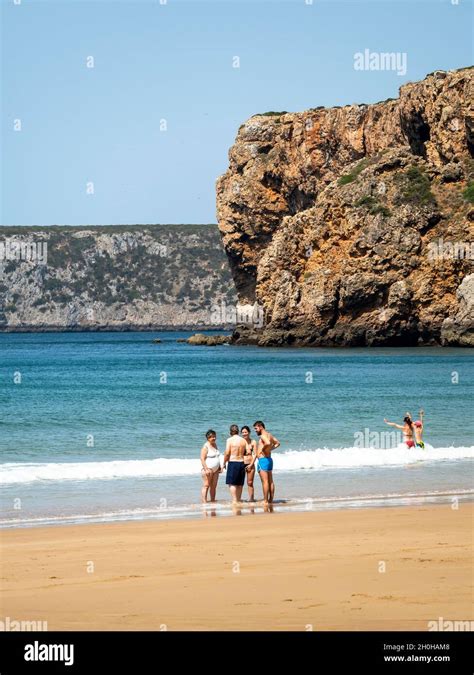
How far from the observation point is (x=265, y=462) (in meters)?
18.2

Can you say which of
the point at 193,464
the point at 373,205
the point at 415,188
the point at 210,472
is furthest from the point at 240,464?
the point at 415,188

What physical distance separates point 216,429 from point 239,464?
1505 centimetres

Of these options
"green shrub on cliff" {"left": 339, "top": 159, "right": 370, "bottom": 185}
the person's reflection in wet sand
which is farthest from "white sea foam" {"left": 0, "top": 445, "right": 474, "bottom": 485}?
"green shrub on cliff" {"left": 339, "top": 159, "right": 370, "bottom": 185}

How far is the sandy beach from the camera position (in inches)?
386

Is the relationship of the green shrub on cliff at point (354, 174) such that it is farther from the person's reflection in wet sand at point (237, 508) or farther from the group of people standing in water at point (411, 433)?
the person's reflection in wet sand at point (237, 508)

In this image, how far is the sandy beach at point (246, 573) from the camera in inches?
386

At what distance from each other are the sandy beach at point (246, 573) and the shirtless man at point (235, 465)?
235cm

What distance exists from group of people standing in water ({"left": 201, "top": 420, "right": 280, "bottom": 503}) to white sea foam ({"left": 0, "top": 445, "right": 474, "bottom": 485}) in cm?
399

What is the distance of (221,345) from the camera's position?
114500mm

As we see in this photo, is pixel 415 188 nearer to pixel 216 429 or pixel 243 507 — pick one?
pixel 216 429

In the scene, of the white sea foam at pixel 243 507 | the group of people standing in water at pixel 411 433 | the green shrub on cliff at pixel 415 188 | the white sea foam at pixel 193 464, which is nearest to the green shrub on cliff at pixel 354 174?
the green shrub on cliff at pixel 415 188

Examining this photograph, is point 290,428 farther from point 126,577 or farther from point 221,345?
point 221,345

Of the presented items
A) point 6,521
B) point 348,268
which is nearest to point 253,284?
point 348,268
